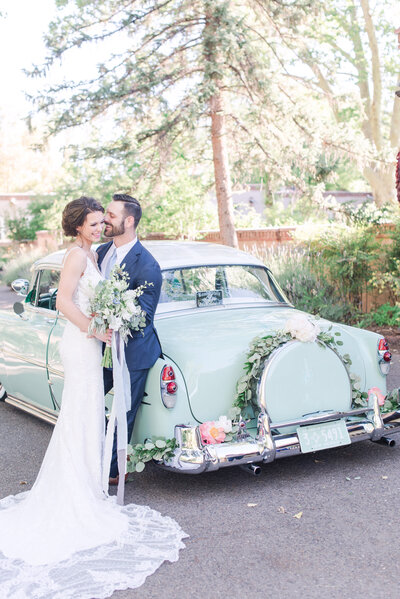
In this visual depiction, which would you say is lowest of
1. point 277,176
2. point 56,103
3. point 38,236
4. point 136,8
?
point 38,236

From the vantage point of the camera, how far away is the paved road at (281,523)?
11.1 feet

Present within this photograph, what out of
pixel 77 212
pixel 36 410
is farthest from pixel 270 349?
pixel 36 410

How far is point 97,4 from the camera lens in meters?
13.8

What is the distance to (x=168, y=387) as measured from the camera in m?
4.51

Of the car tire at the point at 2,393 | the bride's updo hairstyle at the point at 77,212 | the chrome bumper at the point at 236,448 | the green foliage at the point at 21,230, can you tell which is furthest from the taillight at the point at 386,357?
the green foliage at the point at 21,230

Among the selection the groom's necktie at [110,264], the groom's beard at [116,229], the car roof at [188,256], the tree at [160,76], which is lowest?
the car roof at [188,256]

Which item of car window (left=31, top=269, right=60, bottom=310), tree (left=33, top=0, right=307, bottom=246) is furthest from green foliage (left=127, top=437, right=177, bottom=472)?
tree (left=33, top=0, right=307, bottom=246)

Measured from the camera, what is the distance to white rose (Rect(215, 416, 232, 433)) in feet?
14.5

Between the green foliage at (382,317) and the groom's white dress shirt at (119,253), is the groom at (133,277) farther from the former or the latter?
the green foliage at (382,317)

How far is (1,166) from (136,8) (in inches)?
2295

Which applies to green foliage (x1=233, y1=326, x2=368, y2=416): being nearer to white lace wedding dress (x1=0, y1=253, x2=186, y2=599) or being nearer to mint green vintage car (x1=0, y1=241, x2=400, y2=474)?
mint green vintage car (x1=0, y1=241, x2=400, y2=474)

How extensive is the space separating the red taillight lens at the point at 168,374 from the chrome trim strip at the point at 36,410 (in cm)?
172

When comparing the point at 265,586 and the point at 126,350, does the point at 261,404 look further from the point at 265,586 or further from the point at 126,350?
the point at 265,586

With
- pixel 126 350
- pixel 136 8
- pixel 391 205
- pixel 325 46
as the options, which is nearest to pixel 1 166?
pixel 325 46
